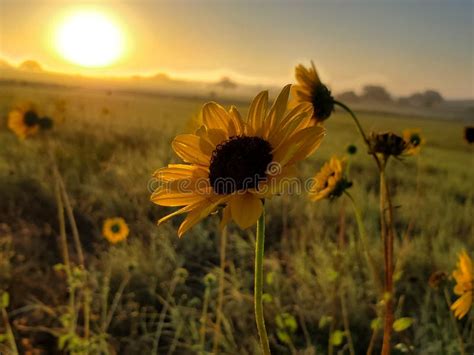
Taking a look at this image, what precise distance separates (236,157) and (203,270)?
2.13m

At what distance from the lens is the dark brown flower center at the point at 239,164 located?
82 centimetres

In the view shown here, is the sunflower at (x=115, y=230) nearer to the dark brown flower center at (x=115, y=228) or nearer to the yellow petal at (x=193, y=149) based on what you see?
the dark brown flower center at (x=115, y=228)

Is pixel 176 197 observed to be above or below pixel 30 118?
below

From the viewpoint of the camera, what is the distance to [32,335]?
227 cm

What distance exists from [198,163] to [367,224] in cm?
258

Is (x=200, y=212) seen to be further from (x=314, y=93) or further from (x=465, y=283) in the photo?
(x=465, y=283)

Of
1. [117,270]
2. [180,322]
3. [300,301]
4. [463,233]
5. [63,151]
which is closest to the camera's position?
[180,322]

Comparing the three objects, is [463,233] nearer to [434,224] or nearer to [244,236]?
[434,224]

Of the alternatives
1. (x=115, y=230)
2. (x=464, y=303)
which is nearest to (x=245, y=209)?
(x=464, y=303)

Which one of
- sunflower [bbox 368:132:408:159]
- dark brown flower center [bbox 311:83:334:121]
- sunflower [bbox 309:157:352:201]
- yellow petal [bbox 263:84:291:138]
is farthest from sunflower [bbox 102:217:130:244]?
yellow petal [bbox 263:84:291:138]

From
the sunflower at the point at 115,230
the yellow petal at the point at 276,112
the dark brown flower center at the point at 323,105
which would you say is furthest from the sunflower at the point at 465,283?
the sunflower at the point at 115,230

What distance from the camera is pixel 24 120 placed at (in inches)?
130

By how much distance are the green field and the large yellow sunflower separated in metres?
0.59

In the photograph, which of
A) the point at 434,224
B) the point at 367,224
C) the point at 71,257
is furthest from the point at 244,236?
the point at 434,224
